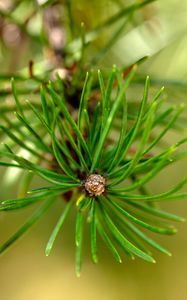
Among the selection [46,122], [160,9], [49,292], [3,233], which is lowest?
[49,292]

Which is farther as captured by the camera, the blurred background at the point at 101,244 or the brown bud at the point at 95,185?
the blurred background at the point at 101,244

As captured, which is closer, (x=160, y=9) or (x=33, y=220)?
(x=33, y=220)

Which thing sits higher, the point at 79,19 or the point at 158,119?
the point at 79,19

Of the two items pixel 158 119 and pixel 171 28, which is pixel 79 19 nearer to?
pixel 171 28

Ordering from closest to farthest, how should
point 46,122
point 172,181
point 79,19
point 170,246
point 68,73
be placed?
point 46,122 < point 68,73 < point 79,19 < point 172,181 < point 170,246

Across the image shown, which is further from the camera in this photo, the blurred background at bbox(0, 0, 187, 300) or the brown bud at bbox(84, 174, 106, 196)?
the blurred background at bbox(0, 0, 187, 300)

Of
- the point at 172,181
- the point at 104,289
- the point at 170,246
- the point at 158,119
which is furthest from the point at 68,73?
the point at 104,289

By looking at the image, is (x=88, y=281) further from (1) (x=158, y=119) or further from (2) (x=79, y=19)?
(1) (x=158, y=119)

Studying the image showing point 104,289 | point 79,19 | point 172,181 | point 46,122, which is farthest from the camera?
point 104,289

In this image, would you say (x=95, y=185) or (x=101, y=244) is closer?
(x=95, y=185)

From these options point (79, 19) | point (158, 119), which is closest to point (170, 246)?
point (79, 19)
